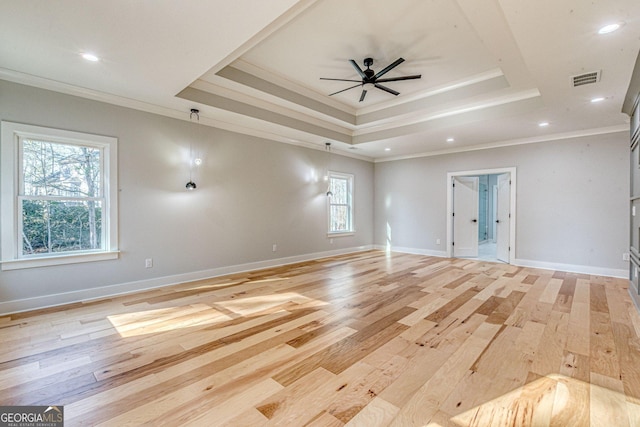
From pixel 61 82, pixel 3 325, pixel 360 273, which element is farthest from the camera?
pixel 360 273

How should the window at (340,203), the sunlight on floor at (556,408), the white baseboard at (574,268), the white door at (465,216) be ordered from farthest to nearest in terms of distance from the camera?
1. the window at (340,203)
2. the white door at (465,216)
3. the white baseboard at (574,268)
4. the sunlight on floor at (556,408)

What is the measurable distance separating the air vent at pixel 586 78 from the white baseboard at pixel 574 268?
11.4ft

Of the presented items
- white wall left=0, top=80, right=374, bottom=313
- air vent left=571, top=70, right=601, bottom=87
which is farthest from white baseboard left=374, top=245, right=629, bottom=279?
white wall left=0, top=80, right=374, bottom=313

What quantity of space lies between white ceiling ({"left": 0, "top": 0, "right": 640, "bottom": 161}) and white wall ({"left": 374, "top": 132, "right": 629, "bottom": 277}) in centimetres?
35

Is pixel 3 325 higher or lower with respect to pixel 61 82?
lower

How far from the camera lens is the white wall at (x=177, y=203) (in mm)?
3367

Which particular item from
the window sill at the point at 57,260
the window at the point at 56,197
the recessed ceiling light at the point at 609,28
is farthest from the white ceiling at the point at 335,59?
the window sill at the point at 57,260

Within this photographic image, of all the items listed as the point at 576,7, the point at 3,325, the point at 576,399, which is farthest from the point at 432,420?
the point at 3,325

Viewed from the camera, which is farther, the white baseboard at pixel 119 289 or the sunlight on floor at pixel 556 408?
the white baseboard at pixel 119 289

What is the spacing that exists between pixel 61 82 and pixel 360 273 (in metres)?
4.84

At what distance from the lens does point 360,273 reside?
5.04 metres

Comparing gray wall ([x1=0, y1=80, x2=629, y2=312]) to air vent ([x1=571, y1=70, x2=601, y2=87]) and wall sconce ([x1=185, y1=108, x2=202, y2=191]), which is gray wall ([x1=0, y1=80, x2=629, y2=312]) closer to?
wall sconce ([x1=185, y1=108, x2=202, y2=191])

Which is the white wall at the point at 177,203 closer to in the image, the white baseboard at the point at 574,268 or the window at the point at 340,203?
the window at the point at 340,203

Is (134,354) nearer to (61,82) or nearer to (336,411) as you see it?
(336,411)
